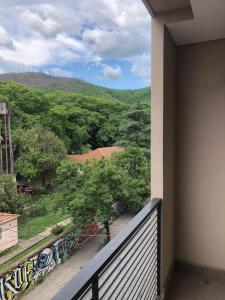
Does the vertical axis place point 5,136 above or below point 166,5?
below

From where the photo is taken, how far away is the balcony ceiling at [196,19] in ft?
4.26

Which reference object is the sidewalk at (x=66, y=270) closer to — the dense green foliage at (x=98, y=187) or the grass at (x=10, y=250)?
the dense green foliage at (x=98, y=187)

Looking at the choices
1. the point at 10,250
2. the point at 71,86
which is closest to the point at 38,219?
the point at 10,250

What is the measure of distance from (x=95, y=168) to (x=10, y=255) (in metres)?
3.37

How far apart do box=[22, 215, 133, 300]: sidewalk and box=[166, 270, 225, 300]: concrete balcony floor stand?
416 cm

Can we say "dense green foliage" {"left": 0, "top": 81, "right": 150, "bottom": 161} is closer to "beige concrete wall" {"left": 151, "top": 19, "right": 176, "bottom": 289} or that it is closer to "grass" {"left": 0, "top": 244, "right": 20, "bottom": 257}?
"grass" {"left": 0, "top": 244, "right": 20, "bottom": 257}

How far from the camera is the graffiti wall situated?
21.6 ft

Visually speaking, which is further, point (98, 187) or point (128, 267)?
point (98, 187)

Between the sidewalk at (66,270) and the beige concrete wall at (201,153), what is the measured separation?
14.0 ft

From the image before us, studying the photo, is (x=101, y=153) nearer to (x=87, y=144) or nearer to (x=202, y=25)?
(x=87, y=144)

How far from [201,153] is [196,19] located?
0.89m

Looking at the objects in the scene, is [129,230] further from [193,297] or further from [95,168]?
[95,168]

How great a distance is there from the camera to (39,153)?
33.8 ft

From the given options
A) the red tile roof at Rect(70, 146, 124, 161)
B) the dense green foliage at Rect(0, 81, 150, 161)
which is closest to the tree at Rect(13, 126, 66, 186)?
the dense green foliage at Rect(0, 81, 150, 161)
